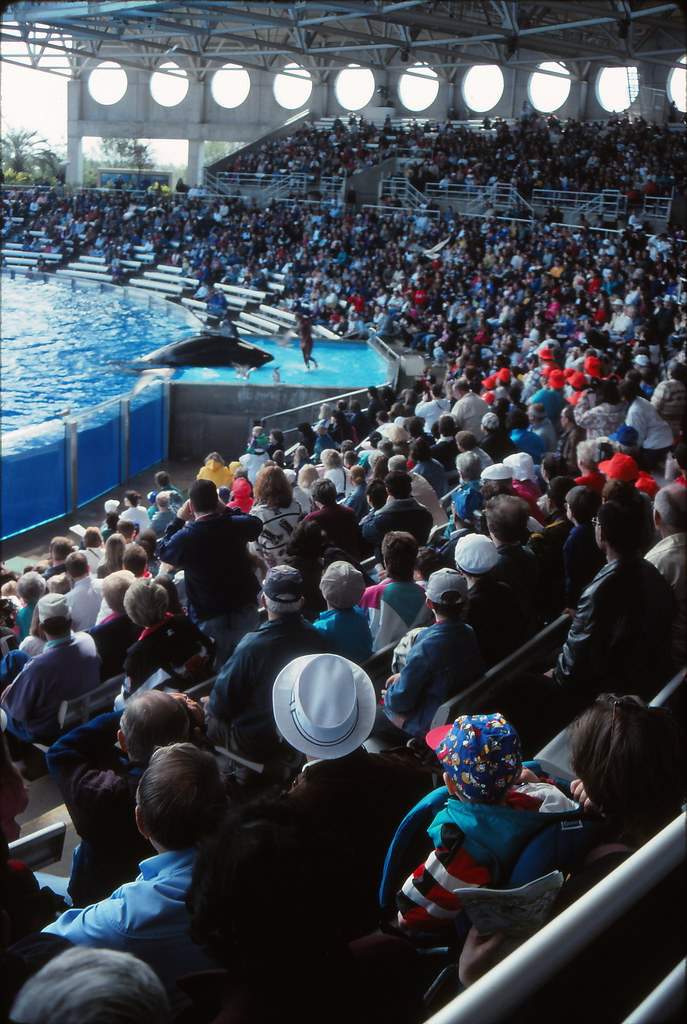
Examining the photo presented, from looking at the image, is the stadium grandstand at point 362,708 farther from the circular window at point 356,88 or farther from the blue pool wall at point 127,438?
the circular window at point 356,88

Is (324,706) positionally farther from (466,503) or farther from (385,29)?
(385,29)

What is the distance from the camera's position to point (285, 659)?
3.26 m

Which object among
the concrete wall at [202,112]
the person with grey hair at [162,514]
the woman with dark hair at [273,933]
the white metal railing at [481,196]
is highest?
the concrete wall at [202,112]

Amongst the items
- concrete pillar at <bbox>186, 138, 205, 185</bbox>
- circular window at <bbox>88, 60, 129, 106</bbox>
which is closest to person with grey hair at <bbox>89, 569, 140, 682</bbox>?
concrete pillar at <bbox>186, 138, 205, 185</bbox>

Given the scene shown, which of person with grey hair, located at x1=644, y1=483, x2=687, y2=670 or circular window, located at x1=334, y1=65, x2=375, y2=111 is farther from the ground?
circular window, located at x1=334, y1=65, x2=375, y2=111

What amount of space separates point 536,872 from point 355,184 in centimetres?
2968

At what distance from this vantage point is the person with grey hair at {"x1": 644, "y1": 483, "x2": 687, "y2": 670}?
11.0ft

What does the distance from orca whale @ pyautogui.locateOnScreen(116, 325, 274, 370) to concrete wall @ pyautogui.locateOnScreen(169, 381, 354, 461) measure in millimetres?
2763

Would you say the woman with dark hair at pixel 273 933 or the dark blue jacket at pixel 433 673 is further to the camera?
the dark blue jacket at pixel 433 673

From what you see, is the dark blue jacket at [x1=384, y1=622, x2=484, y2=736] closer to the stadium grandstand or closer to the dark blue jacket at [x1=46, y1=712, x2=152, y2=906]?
→ the stadium grandstand

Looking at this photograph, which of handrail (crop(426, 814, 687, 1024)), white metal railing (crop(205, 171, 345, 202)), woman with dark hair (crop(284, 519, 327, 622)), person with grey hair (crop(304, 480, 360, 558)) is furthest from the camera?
white metal railing (crop(205, 171, 345, 202))

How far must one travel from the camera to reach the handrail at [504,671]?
3160 millimetres

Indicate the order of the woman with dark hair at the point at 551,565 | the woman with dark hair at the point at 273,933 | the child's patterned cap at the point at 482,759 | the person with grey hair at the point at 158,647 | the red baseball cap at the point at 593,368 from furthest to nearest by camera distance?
the red baseball cap at the point at 593,368, the woman with dark hair at the point at 551,565, the person with grey hair at the point at 158,647, the child's patterned cap at the point at 482,759, the woman with dark hair at the point at 273,933

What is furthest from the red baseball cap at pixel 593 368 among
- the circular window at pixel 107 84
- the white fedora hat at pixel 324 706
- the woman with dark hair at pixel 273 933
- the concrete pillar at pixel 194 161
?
the circular window at pixel 107 84
